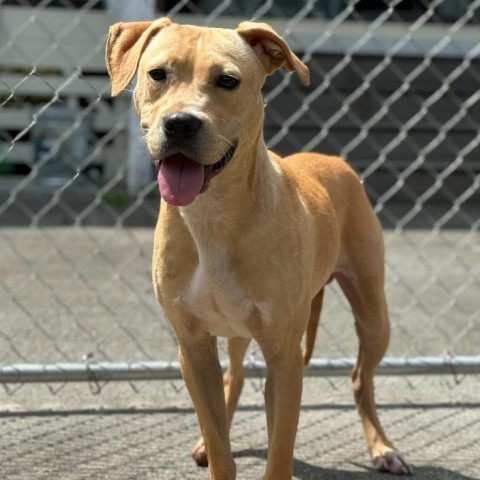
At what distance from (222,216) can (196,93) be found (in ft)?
1.45

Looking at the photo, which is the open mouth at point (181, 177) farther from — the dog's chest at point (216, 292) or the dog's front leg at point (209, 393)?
the dog's front leg at point (209, 393)

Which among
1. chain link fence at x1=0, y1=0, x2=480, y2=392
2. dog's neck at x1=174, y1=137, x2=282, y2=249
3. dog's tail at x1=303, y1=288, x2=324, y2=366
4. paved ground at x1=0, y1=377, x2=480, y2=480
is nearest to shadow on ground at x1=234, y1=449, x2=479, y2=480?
paved ground at x1=0, y1=377, x2=480, y2=480

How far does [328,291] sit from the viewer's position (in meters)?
6.30

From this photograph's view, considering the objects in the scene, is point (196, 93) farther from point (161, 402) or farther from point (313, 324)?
point (161, 402)

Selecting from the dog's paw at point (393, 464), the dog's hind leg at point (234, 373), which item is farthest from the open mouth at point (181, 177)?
the dog's paw at point (393, 464)

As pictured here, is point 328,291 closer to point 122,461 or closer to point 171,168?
point 122,461

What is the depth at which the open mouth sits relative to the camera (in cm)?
262

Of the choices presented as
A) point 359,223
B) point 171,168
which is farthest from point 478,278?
point 171,168

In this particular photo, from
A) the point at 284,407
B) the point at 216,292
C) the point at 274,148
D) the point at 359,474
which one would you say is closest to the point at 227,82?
the point at 216,292

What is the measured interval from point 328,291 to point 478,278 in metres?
1.28

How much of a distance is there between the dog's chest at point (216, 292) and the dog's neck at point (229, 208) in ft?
0.19

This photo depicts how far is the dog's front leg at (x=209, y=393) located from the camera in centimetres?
306

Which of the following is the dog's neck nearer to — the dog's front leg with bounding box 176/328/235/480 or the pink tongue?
the pink tongue

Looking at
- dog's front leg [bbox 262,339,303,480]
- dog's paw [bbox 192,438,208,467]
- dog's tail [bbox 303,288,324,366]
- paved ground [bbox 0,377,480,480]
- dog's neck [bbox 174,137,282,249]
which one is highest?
dog's neck [bbox 174,137,282,249]
